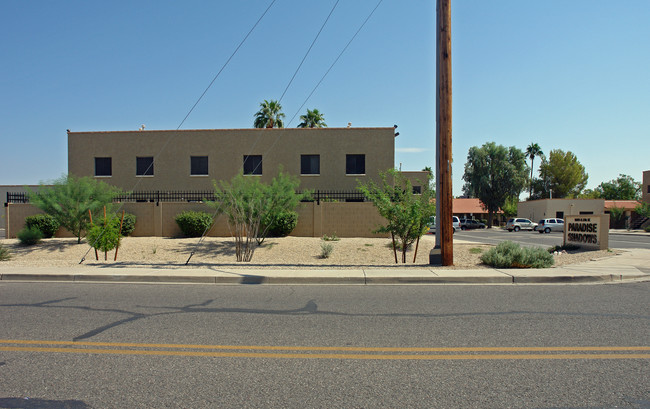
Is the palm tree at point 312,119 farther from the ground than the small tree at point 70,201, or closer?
farther from the ground

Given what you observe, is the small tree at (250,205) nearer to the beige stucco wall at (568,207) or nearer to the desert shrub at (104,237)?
the desert shrub at (104,237)

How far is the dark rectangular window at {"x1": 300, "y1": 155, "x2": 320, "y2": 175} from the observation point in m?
28.8

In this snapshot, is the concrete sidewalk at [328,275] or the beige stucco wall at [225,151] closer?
the concrete sidewalk at [328,275]

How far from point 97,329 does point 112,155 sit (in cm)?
2577

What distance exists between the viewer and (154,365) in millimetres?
4699

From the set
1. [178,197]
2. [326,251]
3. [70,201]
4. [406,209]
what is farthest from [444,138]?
[70,201]

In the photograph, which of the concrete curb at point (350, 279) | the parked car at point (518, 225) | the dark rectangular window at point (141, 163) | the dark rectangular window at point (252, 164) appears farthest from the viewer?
the parked car at point (518, 225)

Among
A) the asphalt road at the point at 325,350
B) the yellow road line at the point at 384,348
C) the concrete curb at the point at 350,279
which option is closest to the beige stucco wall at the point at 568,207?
the concrete curb at the point at 350,279

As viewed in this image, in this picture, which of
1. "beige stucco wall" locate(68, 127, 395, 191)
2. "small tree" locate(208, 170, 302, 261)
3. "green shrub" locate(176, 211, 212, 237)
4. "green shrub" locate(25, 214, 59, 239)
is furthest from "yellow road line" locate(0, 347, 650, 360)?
"beige stucco wall" locate(68, 127, 395, 191)

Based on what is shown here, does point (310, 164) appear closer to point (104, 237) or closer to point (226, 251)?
point (226, 251)

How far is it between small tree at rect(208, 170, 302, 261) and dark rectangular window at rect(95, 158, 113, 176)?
1294 centimetres

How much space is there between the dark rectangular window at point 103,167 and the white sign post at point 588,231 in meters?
26.3

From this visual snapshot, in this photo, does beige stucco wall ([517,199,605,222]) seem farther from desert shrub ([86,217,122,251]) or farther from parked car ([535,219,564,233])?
desert shrub ([86,217,122,251])

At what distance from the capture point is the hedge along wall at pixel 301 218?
23.6 m
